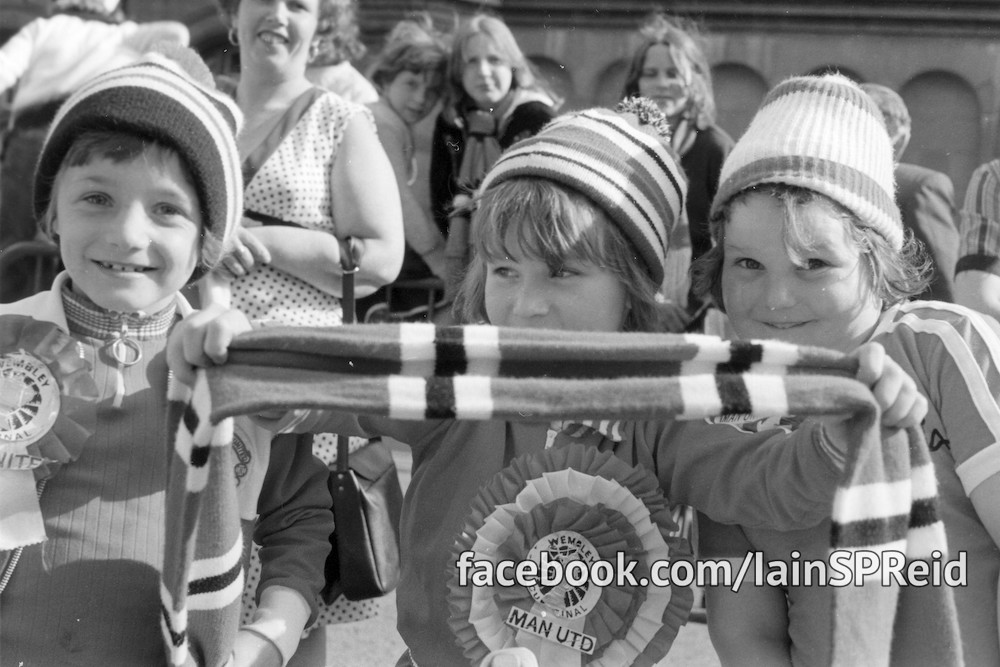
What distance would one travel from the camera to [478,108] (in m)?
4.32

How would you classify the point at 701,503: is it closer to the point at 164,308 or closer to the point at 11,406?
the point at 164,308

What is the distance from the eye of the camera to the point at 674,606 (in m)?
1.79

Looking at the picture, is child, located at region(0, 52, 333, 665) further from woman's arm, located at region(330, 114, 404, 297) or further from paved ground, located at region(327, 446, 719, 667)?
paved ground, located at region(327, 446, 719, 667)

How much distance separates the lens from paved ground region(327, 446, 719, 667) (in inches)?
120

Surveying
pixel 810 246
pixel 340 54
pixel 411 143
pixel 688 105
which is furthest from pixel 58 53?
pixel 810 246

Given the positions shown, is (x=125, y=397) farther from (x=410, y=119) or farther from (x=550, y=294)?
(x=410, y=119)

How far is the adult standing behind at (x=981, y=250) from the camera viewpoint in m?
2.96

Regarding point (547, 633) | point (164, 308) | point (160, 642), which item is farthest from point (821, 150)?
point (160, 642)

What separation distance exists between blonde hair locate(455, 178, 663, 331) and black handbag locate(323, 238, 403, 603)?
1.73ft

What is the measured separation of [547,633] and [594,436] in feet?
1.12

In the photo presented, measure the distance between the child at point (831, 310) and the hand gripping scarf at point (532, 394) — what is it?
0.31 meters

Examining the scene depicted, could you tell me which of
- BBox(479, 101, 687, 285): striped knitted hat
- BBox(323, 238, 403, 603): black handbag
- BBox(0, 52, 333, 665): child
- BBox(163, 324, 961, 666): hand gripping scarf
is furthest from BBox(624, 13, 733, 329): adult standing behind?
BBox(163, 324, 961, 666): hand gripping scarf

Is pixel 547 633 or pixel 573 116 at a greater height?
pixel 573 116

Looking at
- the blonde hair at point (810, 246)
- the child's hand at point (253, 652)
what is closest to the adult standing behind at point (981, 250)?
the blonde hair at point (810, 246)
